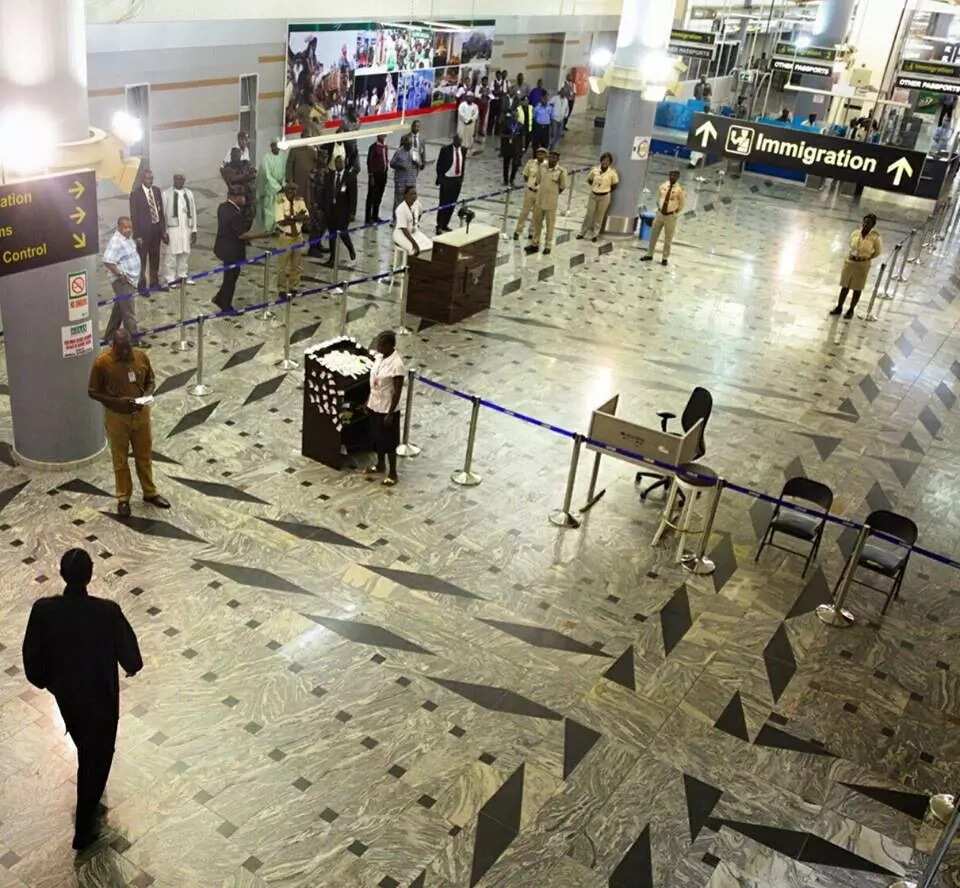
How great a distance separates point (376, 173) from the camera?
16156 mm

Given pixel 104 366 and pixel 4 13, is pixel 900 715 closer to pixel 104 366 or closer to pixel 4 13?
pixel 104 366

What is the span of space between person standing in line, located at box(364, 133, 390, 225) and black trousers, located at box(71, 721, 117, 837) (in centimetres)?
1180

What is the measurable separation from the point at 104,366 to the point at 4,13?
8.27 feet

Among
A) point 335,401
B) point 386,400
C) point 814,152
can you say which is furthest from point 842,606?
point 814,152

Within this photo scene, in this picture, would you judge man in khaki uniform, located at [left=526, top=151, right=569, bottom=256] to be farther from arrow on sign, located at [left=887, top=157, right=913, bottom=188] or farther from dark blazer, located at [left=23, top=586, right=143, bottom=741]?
dark blazer, located at [left=23, top=586, right=143, bottom=741]

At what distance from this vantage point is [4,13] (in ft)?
23.3

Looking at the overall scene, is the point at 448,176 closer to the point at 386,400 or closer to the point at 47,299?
the point at 386,400

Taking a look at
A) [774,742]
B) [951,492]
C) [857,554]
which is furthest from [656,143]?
[774,742]

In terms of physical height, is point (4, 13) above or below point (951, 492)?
above

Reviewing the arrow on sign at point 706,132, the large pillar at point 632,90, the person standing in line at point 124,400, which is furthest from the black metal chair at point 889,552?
the large pillar at point 632,90

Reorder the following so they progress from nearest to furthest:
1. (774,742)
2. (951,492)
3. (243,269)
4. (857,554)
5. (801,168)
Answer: (774,742) → (857,554) → (951,492) → (801,168) → (243,269)

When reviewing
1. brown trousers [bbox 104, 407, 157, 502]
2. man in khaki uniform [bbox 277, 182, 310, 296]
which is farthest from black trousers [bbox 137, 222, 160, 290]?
brown trousers [bbox 104, 407, 157, 502]

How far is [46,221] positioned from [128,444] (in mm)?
1799

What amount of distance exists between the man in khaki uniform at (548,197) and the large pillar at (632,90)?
1.75m
